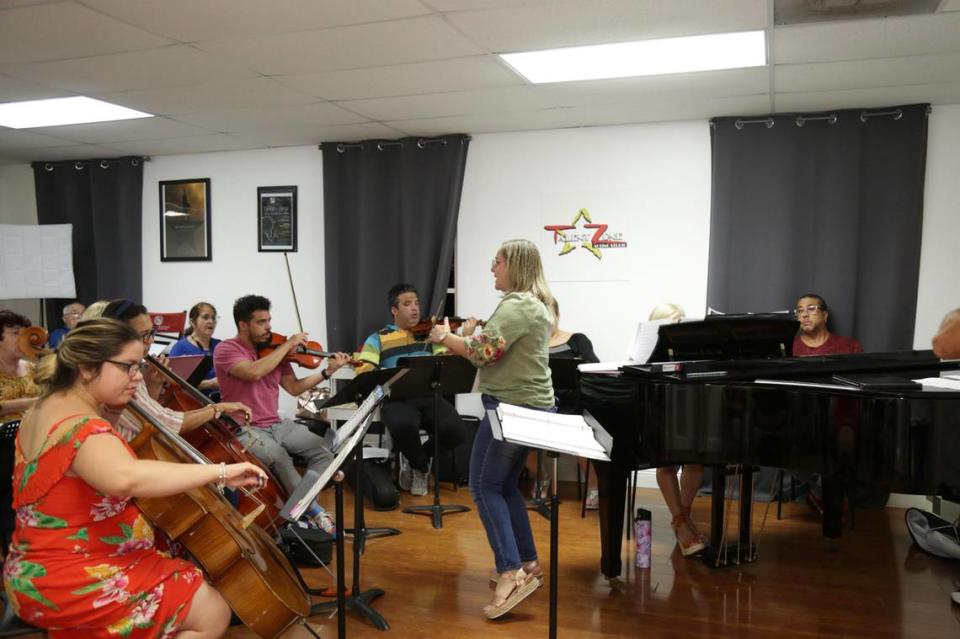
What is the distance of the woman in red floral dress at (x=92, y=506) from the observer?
197cm

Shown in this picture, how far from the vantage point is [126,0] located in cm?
310

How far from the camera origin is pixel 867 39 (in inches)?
139

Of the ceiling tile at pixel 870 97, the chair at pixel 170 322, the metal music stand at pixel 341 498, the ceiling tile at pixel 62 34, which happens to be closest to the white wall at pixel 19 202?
the chair at pixel 170 322

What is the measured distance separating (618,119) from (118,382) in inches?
153

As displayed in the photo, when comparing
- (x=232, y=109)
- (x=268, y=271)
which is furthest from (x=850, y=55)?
(x=268, y=271)

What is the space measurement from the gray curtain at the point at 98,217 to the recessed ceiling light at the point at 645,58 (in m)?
3.98

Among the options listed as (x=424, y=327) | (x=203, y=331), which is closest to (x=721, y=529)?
(x=424, y=327)

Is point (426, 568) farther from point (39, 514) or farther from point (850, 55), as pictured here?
point (850, 55)

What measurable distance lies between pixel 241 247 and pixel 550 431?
467cm

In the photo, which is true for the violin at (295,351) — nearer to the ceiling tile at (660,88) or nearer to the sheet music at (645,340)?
the sheet music at (645,340)

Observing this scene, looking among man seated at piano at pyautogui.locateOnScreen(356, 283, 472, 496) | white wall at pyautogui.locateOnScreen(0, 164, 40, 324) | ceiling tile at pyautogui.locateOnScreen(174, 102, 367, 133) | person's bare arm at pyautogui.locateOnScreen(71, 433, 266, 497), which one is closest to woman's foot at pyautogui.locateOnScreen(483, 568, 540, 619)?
person's bare arm at pyautogui.locateOnScreen(71, 433, 266, 497)

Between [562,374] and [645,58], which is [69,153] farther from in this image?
[645,58]

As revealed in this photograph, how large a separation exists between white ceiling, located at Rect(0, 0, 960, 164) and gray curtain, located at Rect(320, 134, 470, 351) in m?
0.21

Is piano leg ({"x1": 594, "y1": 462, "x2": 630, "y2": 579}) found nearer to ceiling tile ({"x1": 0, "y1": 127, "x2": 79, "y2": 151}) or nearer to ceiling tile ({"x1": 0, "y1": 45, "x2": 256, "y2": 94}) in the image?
ceiling tile ({"x1": 0, "y1": 45, "x2": 256, "y2": 94})
